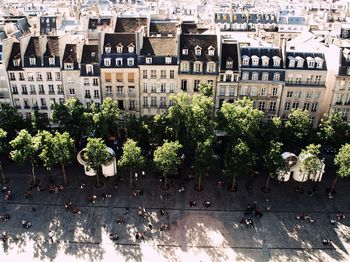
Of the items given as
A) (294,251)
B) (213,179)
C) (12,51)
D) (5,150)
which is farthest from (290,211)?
(12,51)

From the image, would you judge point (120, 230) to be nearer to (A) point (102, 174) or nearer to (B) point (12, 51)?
(A) point (102, 174)

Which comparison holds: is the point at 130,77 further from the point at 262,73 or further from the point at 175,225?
the point at 175,225

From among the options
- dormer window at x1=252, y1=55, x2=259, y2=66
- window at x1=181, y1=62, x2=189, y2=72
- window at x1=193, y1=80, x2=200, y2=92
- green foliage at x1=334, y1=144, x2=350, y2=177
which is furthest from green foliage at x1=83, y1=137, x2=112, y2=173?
green foliage at x1=334, y1=144, x2=350, y2=177

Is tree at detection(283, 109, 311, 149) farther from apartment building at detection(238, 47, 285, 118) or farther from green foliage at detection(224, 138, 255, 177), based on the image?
green foliage at detection(224, 138, 255, 177)

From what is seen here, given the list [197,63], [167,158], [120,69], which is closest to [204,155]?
[167,158]

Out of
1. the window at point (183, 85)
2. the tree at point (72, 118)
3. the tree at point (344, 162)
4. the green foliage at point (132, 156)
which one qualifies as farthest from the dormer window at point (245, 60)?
the tree at point (72, 118)

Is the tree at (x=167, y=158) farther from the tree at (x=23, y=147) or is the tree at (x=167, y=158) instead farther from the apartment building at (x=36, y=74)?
the apartment building at (x=36, y=74)

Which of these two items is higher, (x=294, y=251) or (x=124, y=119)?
(x=124, y=119)
